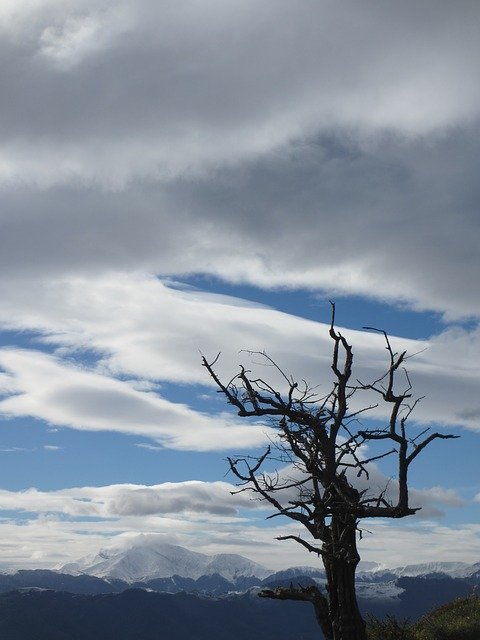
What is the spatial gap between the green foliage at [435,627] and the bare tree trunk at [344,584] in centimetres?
1133

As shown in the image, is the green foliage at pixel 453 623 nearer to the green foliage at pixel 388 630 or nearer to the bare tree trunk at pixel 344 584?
the green foliage at pixel 388 630

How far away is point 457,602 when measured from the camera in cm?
3881

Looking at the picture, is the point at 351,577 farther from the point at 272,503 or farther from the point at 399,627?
the point at 399,627

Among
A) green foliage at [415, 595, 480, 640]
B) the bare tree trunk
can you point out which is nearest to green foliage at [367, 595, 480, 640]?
green foliage at [415, 595, 480, 640]

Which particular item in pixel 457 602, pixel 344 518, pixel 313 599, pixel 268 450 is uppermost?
pixel 268 450

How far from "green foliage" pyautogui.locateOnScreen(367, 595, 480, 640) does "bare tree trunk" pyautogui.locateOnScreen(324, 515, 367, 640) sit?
11328 millimetres

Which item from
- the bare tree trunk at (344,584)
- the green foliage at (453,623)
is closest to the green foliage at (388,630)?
the green foliage at (453,623)

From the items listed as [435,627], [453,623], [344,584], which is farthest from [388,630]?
[344,584]

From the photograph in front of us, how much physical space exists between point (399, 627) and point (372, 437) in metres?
15.3

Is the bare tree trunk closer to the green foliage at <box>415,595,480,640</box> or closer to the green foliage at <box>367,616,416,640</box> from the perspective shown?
the green foliage at <box>367,616,416,640</box>

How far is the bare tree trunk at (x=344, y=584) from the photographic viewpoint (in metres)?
18.1

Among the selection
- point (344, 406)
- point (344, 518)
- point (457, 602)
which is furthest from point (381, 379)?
point (457, 602)

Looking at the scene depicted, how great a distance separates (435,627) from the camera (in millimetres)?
31531

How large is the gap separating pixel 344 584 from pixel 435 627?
15.8 m
